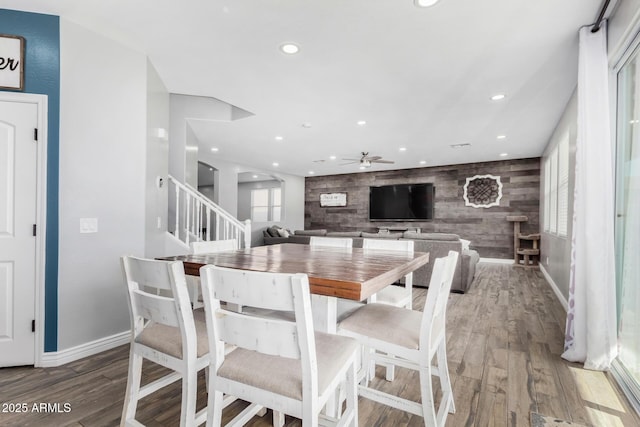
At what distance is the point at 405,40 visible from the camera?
8.09ft

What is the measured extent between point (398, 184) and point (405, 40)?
6.72 metres

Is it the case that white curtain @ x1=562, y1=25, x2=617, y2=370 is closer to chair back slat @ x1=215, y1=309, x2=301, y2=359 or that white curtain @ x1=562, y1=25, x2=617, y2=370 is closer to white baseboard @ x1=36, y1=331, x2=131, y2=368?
chair back slat @ x1=215, y1=309, x2=301, y2=359

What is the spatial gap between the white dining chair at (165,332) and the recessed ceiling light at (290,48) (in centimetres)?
210

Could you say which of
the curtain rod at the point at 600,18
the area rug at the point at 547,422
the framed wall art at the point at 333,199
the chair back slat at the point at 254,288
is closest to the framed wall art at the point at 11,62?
the chair back slat at the point at 254,288

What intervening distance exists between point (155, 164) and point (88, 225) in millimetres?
875

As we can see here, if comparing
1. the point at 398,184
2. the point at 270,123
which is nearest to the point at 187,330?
the point at 270,123

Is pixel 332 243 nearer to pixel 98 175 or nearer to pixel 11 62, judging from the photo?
pixel 98 175

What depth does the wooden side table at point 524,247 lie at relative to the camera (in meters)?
6.62

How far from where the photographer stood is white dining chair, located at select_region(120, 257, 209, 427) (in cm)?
124

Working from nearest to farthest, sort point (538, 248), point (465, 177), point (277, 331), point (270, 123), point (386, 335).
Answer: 1. point (277, 331)
2. point (386, 335)
3. point (270, 123)
4. point (538, 248)
5. point (465, 177)

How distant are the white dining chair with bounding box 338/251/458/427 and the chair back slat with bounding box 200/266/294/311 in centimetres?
68

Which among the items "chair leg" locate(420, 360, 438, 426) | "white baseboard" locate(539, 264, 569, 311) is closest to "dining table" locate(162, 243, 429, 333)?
"chair leg" locate(420, 360, 438, 426)

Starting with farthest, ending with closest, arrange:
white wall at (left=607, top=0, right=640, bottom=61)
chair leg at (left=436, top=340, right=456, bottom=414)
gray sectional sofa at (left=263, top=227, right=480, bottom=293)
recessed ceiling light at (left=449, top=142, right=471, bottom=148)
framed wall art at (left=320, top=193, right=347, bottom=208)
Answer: framed wall art at (left=320, top=193, right=347, bottom=208) → recessed ceiling light at (left=449, top=142, right=471, bottom=148) → gray sectional sofa at (left=263, top=227, right=480, bottom=293) → white wall at (left=607, top=0, right=640, bottom=61) → chair leg at (left=436, top=340, right=456, bottom=414)

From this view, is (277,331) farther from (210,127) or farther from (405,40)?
(210,127)
